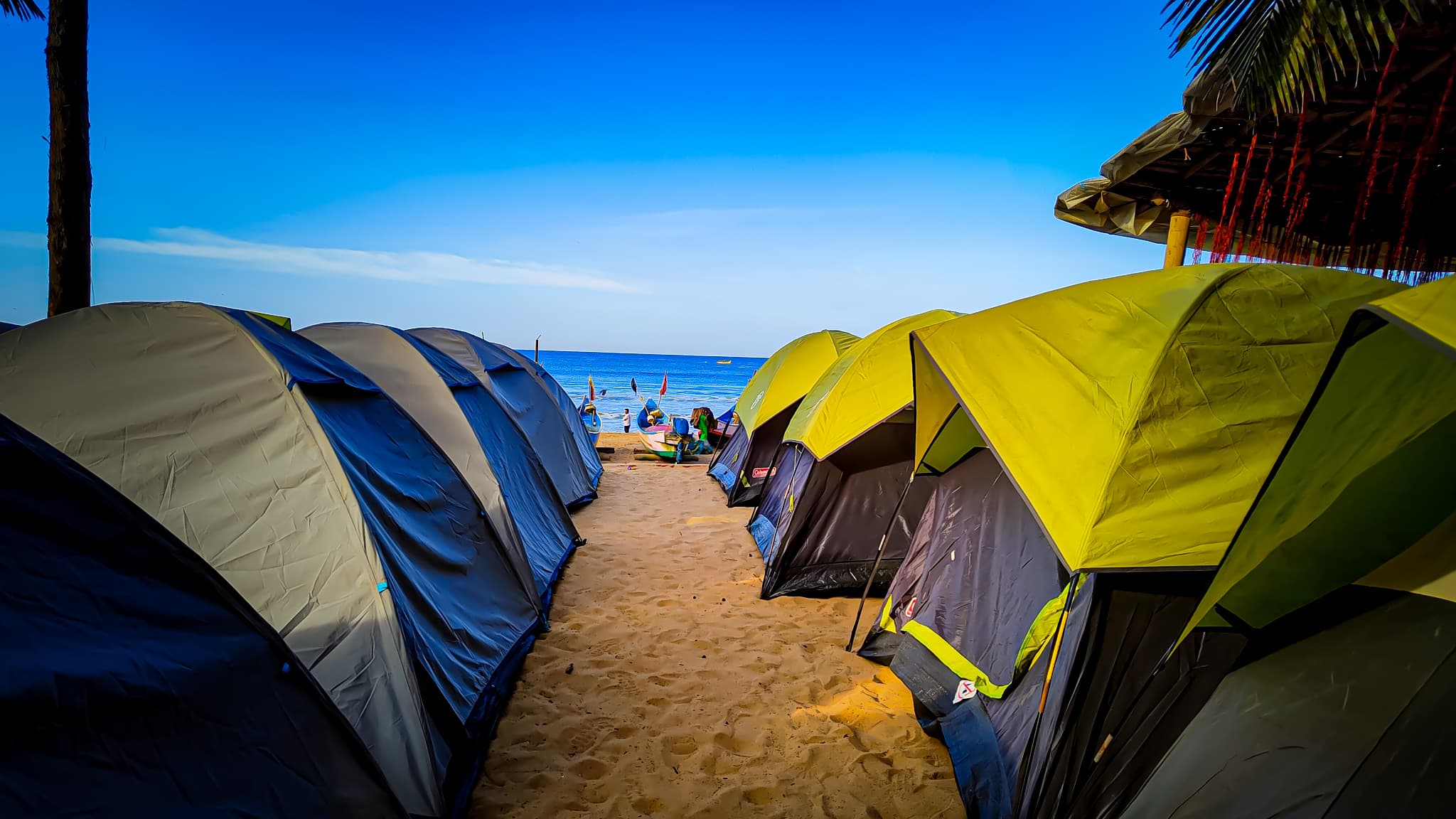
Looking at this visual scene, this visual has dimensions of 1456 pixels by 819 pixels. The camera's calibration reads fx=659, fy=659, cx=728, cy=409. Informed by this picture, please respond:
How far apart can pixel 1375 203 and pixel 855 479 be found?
15.9 ft

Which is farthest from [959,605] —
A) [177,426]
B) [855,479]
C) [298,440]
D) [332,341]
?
[332,341]

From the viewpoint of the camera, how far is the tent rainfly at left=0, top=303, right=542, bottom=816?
238cm

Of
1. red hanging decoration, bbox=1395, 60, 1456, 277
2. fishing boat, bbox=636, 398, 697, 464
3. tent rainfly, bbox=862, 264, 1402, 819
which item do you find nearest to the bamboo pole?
red hanging decoration, bbox=1395, 60, 1456, 277

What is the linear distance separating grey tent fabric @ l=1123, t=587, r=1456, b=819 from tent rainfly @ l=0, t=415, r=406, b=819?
2650 mm

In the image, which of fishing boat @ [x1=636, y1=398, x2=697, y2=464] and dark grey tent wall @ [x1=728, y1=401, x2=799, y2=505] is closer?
dark grey tent wall @ [x1=728, y1=401, x2=799, y2=505]

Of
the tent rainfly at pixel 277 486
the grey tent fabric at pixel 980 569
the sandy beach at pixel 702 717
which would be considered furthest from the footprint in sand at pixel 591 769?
the grey tent fabric at pixel 980 569

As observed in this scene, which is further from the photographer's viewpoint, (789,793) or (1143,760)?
(789,793)

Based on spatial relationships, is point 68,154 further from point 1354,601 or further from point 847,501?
point 1354,601

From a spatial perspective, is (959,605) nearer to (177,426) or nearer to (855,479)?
(855,479)

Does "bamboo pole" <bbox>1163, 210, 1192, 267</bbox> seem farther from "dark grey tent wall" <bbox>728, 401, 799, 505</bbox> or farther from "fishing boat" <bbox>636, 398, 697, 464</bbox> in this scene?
"fishing boat" <bbox>636, 398, 697, 464</bbox>

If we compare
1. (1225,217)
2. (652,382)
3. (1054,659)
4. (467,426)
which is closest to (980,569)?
(1054,659)

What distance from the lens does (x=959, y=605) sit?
365cm

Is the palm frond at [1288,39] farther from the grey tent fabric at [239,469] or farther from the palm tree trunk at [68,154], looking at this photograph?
the palm tree trunk at [68,154]

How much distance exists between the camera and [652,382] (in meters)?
54.3
